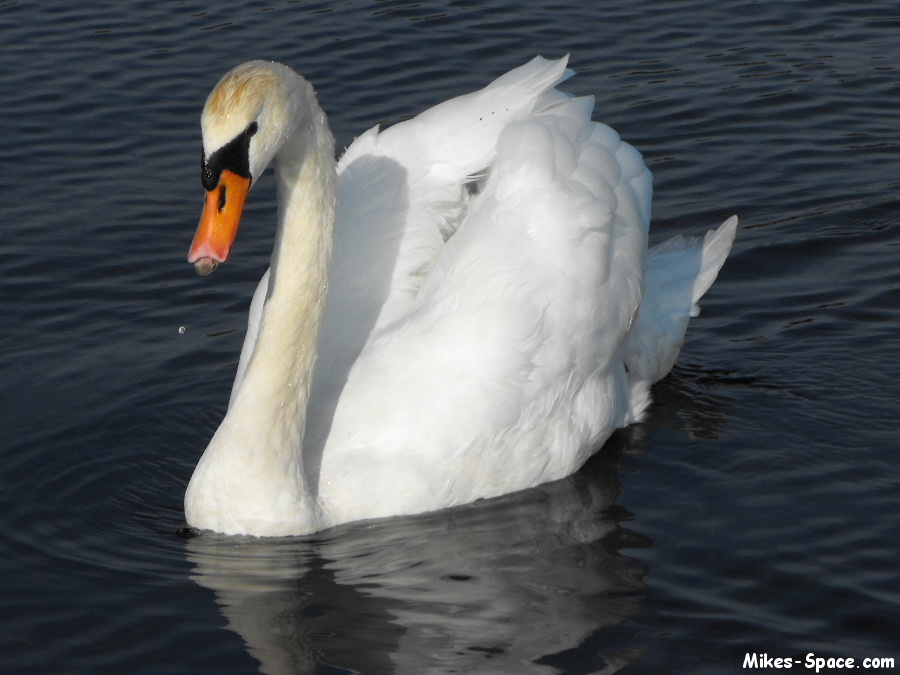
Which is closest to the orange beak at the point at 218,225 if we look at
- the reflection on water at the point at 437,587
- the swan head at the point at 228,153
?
the swan head at the point at 228,153

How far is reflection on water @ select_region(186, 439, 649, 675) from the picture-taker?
5719mm

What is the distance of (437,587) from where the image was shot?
20.3ft

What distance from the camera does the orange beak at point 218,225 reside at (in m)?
5.66

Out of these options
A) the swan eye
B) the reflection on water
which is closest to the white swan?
the swan eye

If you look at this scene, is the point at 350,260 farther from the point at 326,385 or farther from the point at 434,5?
the point at 434,5

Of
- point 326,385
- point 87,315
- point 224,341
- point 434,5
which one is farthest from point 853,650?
point 434,5

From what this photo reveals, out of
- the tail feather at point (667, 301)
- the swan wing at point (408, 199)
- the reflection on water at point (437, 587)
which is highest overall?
the swan wing at point (408, 199)

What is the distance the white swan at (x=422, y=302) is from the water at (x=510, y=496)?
27 centimetres

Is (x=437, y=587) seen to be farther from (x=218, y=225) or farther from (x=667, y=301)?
(x=667, y=301)

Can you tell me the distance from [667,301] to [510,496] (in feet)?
6.18

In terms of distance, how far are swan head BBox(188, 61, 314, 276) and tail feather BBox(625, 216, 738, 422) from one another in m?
2.71

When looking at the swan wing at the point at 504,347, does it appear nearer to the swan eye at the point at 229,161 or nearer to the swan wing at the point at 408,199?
the swan wing at the point at 408,199

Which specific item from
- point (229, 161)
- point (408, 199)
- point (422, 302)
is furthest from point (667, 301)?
point (229, 161)

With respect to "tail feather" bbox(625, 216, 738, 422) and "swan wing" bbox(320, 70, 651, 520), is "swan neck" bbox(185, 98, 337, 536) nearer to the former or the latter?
"swan wing" bbox(320, 70, 651, 520)
